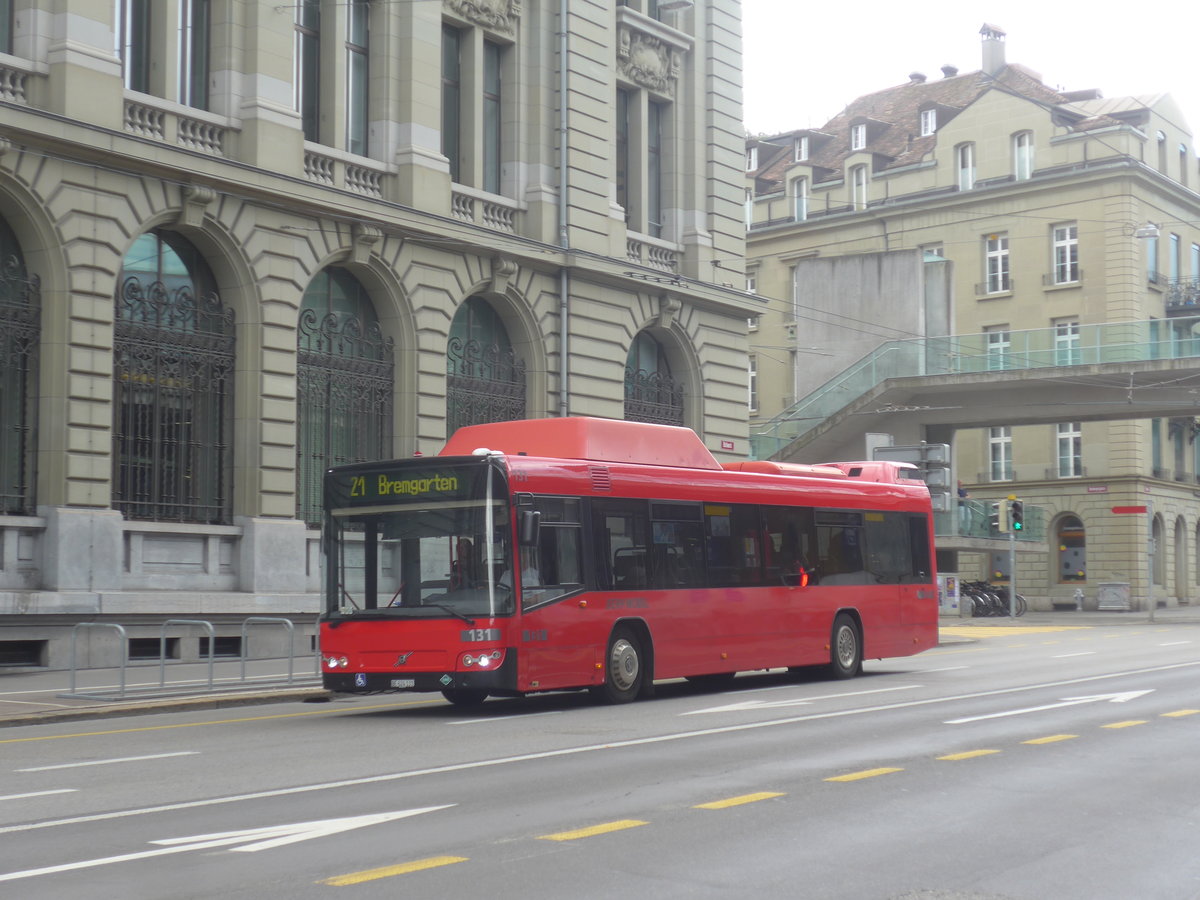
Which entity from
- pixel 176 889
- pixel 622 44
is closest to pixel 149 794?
pixel 176 889

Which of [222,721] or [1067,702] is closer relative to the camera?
[222,721]

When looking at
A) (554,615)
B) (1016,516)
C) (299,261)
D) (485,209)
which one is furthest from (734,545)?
(1016,516)

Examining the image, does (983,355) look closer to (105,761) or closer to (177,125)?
(177,125)

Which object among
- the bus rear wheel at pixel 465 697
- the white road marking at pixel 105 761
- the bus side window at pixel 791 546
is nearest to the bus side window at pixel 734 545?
the bus side window at pixel 791 546

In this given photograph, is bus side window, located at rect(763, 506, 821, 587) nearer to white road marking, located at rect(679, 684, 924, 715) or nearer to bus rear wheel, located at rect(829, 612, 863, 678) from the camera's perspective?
bus rear wheel, located at rect(829, 612, 863, 678)

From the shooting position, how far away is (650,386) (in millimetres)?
33438

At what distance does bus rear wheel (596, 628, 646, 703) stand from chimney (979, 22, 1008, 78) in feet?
195

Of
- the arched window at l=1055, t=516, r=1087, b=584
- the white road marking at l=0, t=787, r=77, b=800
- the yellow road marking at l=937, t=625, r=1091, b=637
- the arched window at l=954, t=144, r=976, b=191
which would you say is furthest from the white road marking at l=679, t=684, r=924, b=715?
the arched window at l=954, t=144, r=976, b=191

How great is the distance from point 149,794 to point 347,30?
1932 cm

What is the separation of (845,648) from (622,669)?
512cm

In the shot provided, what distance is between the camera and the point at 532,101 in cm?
3053

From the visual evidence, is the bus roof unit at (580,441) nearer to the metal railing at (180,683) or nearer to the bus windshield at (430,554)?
the bus windshield at (430,554)

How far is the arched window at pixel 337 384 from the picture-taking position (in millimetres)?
25797

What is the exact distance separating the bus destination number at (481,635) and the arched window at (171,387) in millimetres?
8614
